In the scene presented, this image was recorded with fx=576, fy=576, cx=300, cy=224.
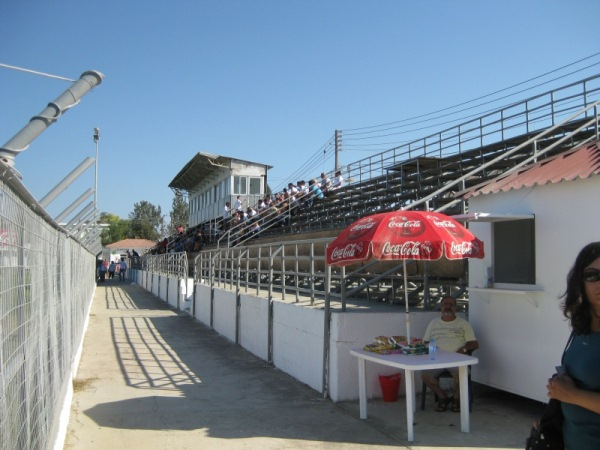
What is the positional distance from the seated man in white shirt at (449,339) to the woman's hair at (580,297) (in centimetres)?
446

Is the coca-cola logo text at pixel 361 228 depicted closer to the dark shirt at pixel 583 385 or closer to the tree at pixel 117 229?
the dark shirt at pixel 583 385

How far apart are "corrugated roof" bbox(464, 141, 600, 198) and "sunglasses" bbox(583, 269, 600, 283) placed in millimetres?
3770

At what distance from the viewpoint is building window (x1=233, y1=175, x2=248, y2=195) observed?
34.2 m

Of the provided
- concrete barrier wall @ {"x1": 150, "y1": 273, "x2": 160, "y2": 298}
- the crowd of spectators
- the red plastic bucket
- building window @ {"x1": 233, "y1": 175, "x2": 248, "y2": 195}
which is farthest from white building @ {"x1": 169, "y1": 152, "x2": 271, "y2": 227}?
the red plastic bucket

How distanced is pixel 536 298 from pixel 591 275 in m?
4.28

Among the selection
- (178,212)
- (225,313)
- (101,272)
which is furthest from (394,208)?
(178,212)

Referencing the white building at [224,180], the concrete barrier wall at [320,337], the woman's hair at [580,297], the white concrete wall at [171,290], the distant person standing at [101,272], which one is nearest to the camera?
the woman's hair at [580,297]

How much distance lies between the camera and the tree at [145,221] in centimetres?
11700

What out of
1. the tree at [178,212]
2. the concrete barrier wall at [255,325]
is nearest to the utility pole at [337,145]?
the concrete barrier wall at [255,325]

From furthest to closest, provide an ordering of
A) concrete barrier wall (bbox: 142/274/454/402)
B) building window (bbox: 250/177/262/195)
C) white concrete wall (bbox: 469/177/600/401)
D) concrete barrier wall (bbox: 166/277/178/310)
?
building window (bbox: 250/177/262/195)
concrete barrier wall (bbox: 166/277/178/310)
concrete barrier wall (bbox: 142/274/454/402)
white concrete wall (bbox: 469/177/600/401)

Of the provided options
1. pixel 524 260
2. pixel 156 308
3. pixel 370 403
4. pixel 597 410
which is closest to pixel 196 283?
pixel 156 308

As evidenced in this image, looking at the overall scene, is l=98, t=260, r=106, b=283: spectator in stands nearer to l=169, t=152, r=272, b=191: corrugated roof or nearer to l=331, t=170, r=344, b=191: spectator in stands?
l=169, t=152, r=272, b=191: corrugated roof

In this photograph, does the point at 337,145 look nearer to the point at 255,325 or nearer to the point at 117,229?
the point at 255,325

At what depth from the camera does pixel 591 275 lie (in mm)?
2564
